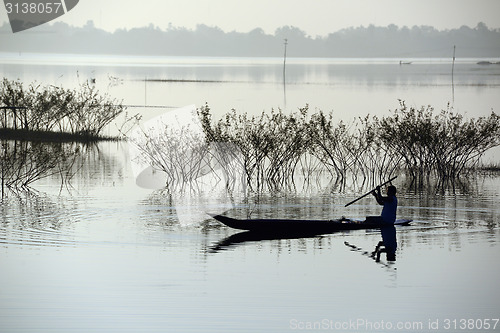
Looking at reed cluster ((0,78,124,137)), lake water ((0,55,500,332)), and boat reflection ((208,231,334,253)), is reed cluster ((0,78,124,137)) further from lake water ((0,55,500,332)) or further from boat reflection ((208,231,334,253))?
boat reflection ((208,231,334,253))

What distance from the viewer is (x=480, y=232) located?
23.7 m

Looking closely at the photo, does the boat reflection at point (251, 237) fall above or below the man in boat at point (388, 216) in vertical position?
below

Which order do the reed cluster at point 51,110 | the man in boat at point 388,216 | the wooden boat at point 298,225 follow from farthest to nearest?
the reed cluster at point 51,110, the man in boat at point 388,216, the wooden boat at point 298,225

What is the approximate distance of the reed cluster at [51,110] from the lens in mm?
42031

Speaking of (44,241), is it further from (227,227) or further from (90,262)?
(227,227)

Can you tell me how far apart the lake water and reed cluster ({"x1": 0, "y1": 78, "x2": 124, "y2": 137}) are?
11820 millimetres

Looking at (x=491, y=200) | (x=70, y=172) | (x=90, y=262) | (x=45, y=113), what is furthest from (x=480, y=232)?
(x=45, y=113)

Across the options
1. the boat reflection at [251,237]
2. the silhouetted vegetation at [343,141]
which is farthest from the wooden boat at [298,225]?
the silhouetted vegetation at [343,141]

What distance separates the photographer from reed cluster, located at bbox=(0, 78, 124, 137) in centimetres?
4203

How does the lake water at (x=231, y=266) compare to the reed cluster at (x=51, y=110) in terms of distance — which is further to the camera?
the reed cluster at (x=51, y=110)

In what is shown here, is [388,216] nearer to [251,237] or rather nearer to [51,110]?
[251,237]

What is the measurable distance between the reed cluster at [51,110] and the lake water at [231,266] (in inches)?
465

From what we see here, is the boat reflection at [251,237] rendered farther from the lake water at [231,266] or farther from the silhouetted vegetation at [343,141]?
the silhouetted vegetation at [343,141]

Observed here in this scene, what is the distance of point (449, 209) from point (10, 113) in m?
21.9
